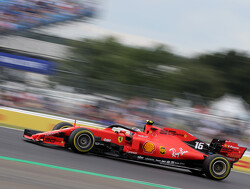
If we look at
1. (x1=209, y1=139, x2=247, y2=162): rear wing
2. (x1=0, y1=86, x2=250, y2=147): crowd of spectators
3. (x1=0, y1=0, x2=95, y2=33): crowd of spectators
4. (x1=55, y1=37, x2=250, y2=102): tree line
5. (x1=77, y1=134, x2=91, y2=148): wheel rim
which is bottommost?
(x1=77, y1=134, x2=91, y2=148): wheel rim

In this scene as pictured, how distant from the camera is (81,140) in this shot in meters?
6.98

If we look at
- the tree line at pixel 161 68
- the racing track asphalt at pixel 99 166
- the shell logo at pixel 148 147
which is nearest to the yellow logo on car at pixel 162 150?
the shell logo at pixel 148 147

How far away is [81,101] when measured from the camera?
11430 millimetres

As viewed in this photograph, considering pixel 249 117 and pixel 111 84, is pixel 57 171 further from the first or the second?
pixel 249 117

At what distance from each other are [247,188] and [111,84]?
579 centimetres

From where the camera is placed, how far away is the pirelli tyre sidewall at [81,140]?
6.88 m

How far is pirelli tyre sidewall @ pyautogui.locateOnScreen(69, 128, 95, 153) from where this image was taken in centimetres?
688

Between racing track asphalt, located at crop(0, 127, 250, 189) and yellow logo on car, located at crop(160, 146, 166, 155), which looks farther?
yellow logo on car, located at crop(160, 146, 166, 155)

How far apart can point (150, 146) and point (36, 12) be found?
57.5 feet

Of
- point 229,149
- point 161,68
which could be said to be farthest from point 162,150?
point 161,68

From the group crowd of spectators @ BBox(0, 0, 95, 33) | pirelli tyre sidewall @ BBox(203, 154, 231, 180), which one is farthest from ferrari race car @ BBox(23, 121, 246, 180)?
crowd of spectators @ BBox(0, 0, 95, 33)

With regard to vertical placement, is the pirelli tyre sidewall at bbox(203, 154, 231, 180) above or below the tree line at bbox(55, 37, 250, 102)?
below

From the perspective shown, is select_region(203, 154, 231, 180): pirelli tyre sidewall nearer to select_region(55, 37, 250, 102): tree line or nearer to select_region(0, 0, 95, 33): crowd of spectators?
select_region(55, 37, 250, 102): tree line

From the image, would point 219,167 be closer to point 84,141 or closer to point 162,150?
point 162,150
